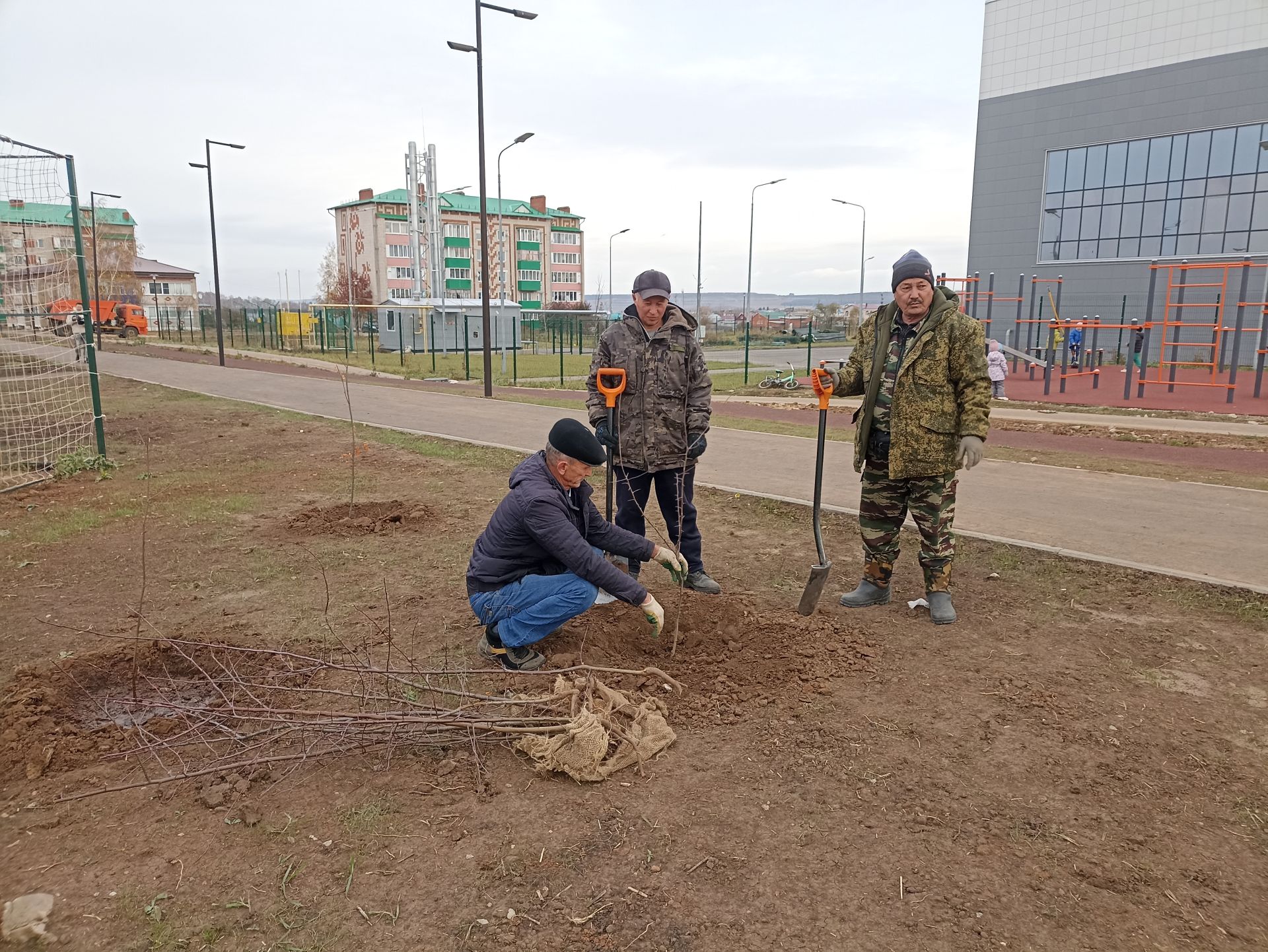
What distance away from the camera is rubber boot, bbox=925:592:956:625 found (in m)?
4.74

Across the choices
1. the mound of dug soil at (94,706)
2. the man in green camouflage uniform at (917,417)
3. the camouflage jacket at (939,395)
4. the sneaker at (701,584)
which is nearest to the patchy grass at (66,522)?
the mound of dug soil at (94,706)

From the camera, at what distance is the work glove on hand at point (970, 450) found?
14.6 ft

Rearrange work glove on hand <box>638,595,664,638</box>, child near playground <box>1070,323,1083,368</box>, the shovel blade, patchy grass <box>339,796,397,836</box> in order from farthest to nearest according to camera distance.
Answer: child near playground <box>1070,323,1083,368</box> → the shovel blade → work glove on hand <box>638,595,664,638</box> → patchy grass <box>339,796,397,836</box>

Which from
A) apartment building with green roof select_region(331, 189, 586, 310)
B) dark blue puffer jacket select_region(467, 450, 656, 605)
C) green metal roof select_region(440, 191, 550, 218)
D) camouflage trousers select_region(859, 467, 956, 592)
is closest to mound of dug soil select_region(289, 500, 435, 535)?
dark blue puffer jacket select_region(467, 450, 656, 605)

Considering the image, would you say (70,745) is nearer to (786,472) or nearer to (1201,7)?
(786,472)

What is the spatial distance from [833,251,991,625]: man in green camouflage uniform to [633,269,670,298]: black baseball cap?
110 centimetres

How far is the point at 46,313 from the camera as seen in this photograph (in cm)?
915

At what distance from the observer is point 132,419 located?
13.7 m

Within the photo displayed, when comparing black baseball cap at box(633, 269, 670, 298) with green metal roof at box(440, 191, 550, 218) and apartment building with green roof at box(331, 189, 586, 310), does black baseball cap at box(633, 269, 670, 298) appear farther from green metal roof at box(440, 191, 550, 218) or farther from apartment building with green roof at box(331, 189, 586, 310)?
green metal roof at box(440, 191, 550, 218)

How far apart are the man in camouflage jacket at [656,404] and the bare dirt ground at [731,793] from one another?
0.56m

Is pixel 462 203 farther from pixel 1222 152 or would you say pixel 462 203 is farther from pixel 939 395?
pixel 939 395

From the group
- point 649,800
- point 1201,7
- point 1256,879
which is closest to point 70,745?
point 649,800

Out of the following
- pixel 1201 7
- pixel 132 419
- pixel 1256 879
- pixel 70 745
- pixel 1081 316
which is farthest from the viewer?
pixel 1081 316

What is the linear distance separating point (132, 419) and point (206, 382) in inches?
309
